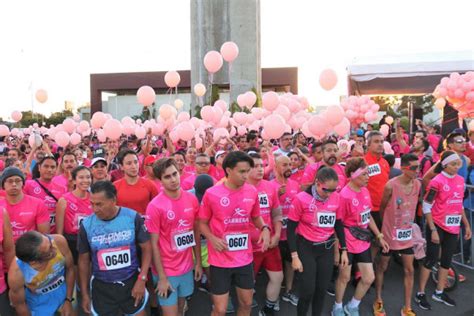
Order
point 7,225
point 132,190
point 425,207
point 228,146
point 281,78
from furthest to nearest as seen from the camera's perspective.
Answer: point 281,78 → point 228,146 → point 425,207 → point 132,190 → point 7,225

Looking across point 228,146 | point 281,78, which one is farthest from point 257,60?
point 228,146

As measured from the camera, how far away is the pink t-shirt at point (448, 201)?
15.3ft

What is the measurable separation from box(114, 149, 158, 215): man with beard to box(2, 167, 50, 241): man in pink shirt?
0.77 m

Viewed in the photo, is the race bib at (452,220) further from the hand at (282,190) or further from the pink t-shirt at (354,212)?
the hand at (282,190)

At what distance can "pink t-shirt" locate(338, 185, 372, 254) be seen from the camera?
4.20 m

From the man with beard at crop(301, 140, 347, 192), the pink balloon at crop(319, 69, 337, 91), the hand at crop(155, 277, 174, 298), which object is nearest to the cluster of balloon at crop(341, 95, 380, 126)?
the pink balloon at crop(319, 69, 337, 91)

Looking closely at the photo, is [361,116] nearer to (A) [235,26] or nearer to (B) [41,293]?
(B) [41,293]

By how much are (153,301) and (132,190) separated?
4.09 ft

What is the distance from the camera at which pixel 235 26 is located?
869 inches

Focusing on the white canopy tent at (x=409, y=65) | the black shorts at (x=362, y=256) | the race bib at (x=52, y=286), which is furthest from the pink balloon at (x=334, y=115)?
the white canopy tent at (x=409, y=65)

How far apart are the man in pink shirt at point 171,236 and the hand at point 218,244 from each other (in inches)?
9.7

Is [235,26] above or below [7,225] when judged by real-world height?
above

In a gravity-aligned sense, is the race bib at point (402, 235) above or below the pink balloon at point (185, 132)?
below

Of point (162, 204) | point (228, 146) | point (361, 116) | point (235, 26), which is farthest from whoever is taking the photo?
point (235, 26)
